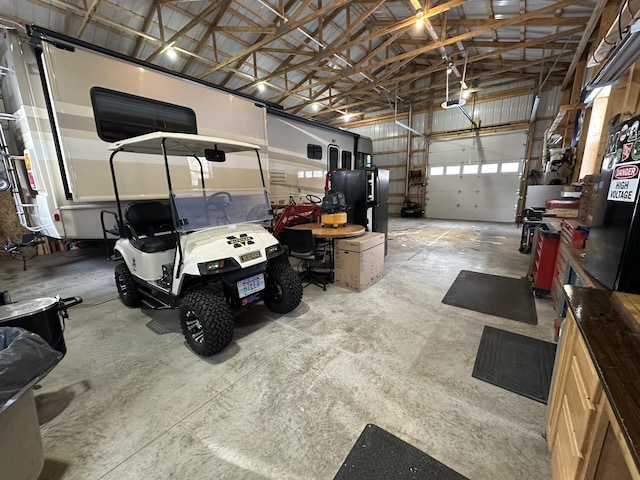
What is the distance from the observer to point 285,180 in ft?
20.0

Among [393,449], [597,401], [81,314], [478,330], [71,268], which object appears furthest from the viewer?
[71,268]

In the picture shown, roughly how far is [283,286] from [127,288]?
1.95 meters

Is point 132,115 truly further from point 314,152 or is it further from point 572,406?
point 572,406

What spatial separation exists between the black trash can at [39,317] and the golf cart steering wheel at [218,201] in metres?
1.36

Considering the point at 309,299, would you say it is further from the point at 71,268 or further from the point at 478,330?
the point at 71,268

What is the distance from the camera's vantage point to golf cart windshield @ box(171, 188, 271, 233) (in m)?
2.42

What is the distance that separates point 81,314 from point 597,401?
14.4ft

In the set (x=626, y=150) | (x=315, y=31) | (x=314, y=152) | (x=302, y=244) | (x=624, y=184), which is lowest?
(x=302, y=244)

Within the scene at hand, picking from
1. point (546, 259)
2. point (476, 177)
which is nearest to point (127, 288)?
point (546, 259)

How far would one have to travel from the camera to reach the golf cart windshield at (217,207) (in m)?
2.42

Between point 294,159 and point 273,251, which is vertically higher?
point 294,159

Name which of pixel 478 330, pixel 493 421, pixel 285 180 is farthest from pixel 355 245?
pixel 285 180

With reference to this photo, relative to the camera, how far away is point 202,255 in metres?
2.19

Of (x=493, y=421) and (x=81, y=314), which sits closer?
(x=493, y=421)
